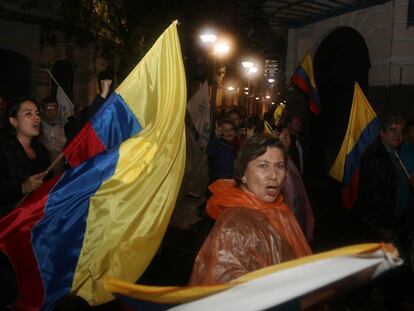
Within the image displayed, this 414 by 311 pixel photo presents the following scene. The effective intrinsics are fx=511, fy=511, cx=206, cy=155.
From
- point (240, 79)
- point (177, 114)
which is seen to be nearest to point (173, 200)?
point (177, 114)

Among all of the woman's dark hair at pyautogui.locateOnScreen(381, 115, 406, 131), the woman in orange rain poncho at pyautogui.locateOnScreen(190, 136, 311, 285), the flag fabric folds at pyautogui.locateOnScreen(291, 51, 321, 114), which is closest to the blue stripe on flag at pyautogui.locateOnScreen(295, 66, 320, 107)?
the flag fabric folds at pyautogui.locateOnScreen(291, 51, 321, 114)

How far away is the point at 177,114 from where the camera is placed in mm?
3982

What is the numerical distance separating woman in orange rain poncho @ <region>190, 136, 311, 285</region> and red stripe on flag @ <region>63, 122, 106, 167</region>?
1.58 m

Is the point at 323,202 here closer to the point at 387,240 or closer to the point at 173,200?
the point at 387,240

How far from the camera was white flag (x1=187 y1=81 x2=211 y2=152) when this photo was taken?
9727 millimetres

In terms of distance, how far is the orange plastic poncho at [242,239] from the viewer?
2350 millimetres

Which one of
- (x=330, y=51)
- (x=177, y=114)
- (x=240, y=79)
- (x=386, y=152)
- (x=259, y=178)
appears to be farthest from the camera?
(x=240, y=79)

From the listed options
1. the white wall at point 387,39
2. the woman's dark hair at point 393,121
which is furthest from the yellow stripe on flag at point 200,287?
the white wall at point 387,39

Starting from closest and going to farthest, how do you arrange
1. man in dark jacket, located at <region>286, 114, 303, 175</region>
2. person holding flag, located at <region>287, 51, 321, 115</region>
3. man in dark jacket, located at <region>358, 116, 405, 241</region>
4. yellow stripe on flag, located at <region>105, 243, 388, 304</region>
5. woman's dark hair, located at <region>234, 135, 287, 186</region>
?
yellow stripe on flag, located at <region>105, 243, 388, 304</region> → woman's dark hair, located at <region>234, 135, 287, 186</region> → man in dark jacket, located at <region>358, 116, 405, 241</region> → man in dark jacket, located at <region>286, 114, 303, 175</region> → person holding flag, located at <region>287, 51, 321, 115</region>

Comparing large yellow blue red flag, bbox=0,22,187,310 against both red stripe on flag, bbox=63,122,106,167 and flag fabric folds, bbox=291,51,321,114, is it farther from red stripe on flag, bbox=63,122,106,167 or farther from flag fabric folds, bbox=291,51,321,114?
flag fabric folds, bbox=291,51,321,114

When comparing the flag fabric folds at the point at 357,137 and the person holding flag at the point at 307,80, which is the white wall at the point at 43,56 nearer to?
the person holding flag at the point at 307,80

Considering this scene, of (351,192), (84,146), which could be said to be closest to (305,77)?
(351,192)

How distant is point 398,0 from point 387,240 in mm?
6858

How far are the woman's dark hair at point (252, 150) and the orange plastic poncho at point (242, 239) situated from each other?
0.73ft
